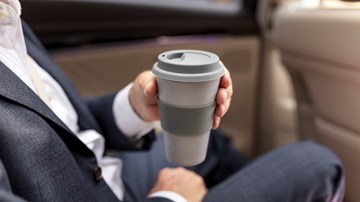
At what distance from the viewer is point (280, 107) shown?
1290 millimetres

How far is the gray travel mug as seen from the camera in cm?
39

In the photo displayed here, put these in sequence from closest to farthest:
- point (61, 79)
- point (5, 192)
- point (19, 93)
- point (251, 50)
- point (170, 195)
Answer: point (5, 192) → point (19, 93) → point (170, 195) → point (61, 79) → point (251, 50)

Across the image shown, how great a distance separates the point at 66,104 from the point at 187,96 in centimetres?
34

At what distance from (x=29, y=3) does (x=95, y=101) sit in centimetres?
38

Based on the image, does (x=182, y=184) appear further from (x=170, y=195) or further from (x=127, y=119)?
(x=127, y=119)

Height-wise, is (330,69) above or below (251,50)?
Result: above

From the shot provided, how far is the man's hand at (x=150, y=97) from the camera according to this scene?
432 mm

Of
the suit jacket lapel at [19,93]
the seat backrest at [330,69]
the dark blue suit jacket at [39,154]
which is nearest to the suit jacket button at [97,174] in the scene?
the dark blue suit jacket at [39,154]

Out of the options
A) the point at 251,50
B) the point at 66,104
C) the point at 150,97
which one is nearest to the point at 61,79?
the point at 66,104

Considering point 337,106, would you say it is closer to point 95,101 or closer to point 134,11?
point 95,101

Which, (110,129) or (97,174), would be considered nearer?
(97,174)

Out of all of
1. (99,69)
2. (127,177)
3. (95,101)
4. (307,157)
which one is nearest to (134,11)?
(99,69)

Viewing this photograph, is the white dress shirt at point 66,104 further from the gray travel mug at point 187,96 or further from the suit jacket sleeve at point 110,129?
the gray travel mug at point 187,96

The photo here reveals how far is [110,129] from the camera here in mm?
745
